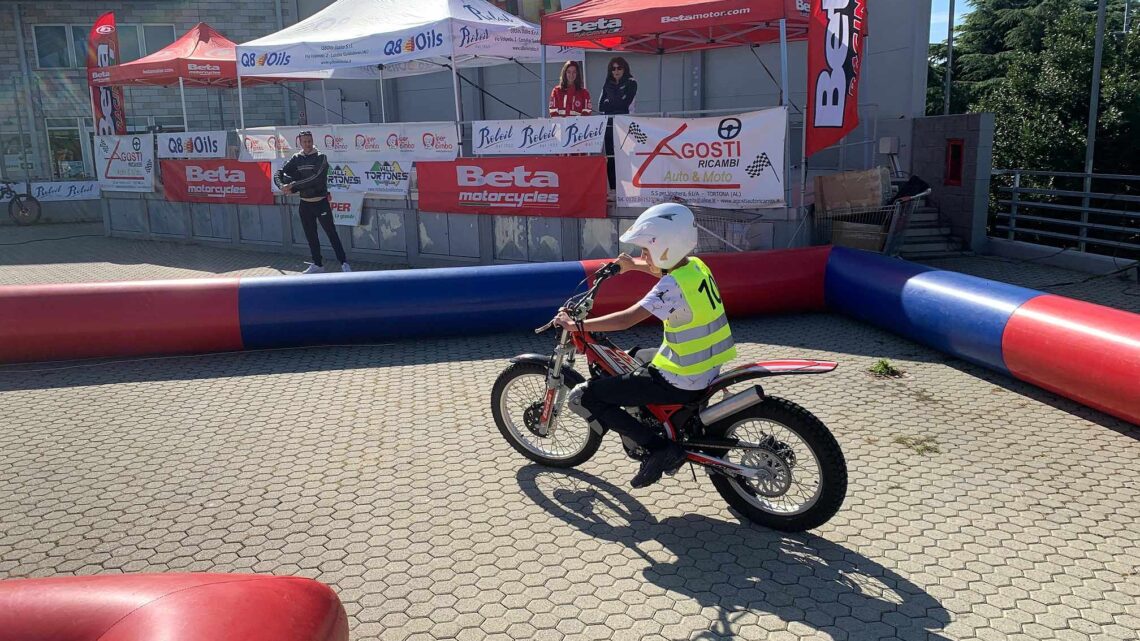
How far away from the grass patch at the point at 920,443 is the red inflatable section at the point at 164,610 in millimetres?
4174

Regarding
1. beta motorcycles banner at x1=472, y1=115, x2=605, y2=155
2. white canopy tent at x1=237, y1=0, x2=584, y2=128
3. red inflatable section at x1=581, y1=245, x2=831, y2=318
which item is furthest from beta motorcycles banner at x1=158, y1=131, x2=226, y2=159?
red inflatable section at x1=581, y1=245, x2=831, y2=318

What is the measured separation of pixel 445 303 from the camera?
890 centimetres

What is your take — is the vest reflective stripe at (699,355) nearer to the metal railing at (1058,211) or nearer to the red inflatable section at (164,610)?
the red inflatable section at (164,610)

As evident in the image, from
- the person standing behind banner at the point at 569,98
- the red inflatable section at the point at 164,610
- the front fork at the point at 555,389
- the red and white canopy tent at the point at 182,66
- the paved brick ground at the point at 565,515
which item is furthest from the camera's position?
the red and white canopy tent at the point at 182,66

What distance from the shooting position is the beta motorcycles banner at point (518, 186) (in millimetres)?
11922

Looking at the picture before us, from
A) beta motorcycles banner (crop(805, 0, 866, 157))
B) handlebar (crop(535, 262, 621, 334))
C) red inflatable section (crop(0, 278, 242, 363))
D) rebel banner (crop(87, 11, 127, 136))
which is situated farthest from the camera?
rebel banner (crop(87, 11, 127, 136))

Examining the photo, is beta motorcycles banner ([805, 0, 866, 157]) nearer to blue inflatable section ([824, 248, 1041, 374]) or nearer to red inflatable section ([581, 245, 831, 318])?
red inflatable section ([581, 245, 831, 318])

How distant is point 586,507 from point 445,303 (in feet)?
13.8

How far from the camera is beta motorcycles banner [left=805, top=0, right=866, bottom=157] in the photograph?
33.6 feet

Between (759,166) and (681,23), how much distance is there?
84.6 inches

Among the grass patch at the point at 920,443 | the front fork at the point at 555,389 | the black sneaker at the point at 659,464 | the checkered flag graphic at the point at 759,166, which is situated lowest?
the grass patch at the point at 920,443

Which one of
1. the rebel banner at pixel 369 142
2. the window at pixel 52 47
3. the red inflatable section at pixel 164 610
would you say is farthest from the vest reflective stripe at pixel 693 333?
the window at pixel 52 47

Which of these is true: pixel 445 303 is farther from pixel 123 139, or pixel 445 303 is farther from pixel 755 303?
pixel 123 139

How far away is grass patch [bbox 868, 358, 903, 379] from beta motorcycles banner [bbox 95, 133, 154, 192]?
15670 mm
